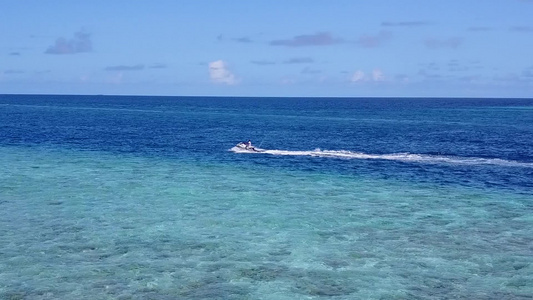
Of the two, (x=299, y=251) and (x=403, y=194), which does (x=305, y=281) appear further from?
(x=403, y=194)

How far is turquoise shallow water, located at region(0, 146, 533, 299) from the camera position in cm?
2388

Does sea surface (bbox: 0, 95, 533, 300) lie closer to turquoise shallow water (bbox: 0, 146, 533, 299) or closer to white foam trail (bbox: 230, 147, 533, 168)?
turquoise shallow water (bbox: 0, 146, 533, 299)

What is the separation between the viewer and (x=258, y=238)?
31.0 metres

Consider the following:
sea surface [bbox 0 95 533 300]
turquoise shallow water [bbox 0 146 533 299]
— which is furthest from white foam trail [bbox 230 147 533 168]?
turquoise shallow water [bbox 0 146 533 299]

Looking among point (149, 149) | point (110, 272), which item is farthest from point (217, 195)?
point (149, 149)

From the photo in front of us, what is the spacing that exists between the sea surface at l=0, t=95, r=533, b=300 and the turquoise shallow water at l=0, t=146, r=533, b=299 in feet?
0.38

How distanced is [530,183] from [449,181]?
7.09 m

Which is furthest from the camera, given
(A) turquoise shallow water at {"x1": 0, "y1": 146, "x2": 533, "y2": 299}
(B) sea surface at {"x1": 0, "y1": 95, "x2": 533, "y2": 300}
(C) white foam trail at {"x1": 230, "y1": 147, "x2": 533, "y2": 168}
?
(C) white foam trail at {"x1": 230, "y1": 147, "x2": 533, "y2": 168}

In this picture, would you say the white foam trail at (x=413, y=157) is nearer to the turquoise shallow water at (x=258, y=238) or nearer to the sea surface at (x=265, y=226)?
the sea surface at (x=265, y=226)

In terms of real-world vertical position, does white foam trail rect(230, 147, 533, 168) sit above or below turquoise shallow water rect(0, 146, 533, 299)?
above

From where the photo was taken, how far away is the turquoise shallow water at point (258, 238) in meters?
23.9

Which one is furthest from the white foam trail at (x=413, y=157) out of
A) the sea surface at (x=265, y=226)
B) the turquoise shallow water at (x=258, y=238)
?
the turquoise shallow water at (x=258, y=238)

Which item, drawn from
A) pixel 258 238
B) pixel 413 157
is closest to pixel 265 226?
pixel 258 238

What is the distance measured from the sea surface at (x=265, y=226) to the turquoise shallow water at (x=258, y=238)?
12 centimetres
